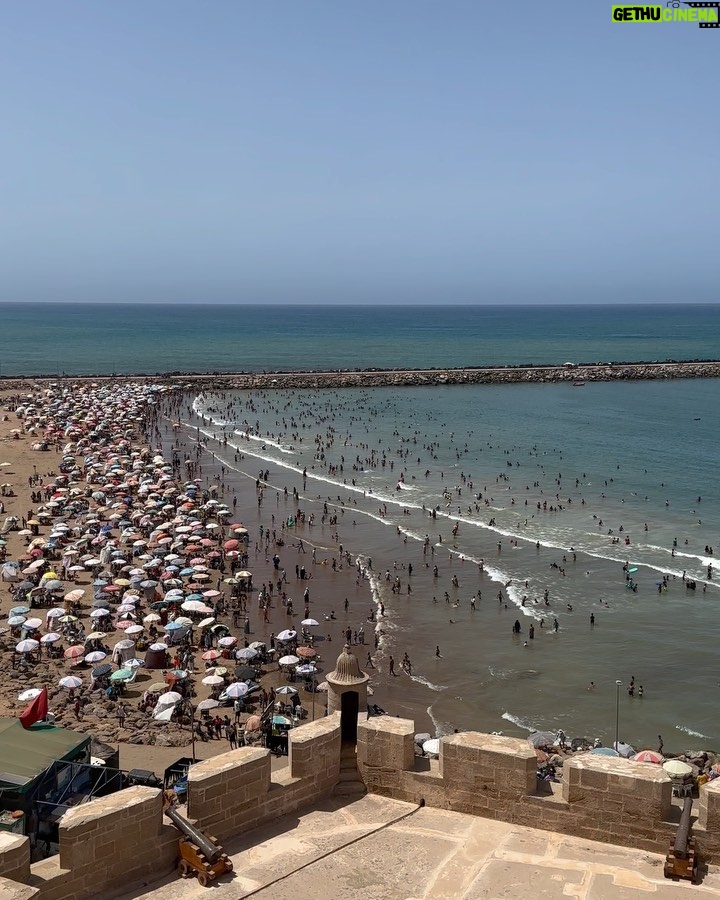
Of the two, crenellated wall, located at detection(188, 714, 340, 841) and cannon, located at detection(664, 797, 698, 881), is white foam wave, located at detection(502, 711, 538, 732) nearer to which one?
crenellated wall, located at detection(188, 714, 340, 841)

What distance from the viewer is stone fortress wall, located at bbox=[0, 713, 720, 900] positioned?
6992mm

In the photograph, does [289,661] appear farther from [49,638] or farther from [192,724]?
[49,638]

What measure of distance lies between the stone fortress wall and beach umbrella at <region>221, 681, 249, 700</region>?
588 inches

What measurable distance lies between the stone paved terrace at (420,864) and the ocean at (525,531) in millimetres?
16351

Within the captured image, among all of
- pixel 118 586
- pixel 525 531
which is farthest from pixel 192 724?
pixel 525 531

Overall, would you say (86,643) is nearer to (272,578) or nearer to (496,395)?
(272,578)

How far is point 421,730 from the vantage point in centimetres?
2366

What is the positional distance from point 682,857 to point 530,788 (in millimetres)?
1448

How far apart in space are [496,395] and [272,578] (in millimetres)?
73009

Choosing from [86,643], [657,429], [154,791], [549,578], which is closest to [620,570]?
[549,578]

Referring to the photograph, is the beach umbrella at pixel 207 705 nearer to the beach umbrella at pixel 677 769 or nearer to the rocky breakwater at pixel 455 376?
the beach umbrella at pixel 677 769

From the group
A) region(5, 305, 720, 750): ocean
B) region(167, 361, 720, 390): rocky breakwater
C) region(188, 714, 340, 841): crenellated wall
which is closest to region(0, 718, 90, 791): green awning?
region(188, 714, 340, 841): crenellated wall

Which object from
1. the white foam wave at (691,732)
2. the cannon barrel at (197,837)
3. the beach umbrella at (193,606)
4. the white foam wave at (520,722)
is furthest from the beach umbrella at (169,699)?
the cannon barrel at (197,837)

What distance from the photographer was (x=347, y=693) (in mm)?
9375
